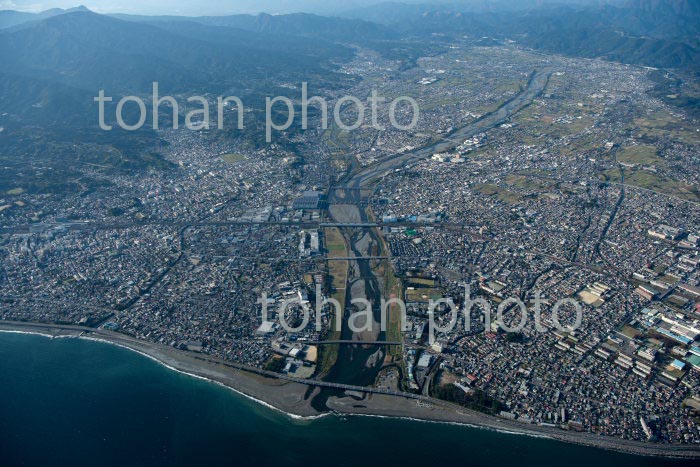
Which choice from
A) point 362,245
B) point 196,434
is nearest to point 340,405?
point 196,434

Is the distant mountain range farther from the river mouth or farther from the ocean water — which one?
the ocean water

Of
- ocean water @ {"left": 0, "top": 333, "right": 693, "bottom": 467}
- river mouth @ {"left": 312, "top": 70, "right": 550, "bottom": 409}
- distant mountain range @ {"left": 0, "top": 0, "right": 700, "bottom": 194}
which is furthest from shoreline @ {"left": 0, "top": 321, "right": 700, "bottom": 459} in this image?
distant mountain range @ {"left": 0, "top": 0, "right": 700, "bottom": 194}

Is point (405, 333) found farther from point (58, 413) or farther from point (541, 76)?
point (541, 76)

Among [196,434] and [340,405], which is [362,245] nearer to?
[340,405]

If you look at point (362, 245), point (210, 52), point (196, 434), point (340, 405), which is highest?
point (210, 52)

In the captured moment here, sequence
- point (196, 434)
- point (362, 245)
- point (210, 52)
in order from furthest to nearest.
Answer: point (210, 52) → point (362, 245) → point (196, 434)

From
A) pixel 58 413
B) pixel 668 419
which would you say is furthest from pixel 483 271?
pixel 58 413
